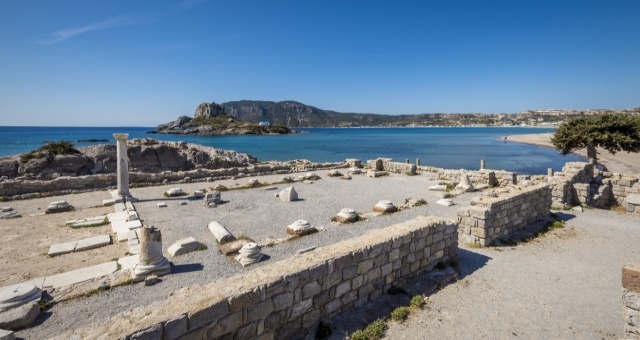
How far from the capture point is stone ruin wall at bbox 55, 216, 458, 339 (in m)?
3.96

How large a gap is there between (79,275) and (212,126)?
129818 millimetres

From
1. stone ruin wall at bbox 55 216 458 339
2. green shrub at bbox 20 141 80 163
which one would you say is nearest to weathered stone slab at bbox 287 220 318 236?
stone ruin wall at bbox 55 216 458 339

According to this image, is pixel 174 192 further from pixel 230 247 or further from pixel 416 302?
pixel 416 302

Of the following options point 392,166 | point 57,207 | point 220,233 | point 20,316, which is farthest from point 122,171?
point 392,166

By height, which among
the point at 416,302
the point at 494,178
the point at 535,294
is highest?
the point at 494,178

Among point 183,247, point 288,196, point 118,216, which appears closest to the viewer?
point 183,247

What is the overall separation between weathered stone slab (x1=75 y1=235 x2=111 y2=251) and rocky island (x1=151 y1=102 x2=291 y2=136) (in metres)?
119

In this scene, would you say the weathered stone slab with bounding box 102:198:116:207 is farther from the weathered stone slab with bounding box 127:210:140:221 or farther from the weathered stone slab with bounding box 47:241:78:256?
the weathered stone slab with bounding box 47:241:78:256

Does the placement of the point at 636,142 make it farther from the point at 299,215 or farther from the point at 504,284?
the point at 299,215

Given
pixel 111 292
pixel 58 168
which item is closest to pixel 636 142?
pixel 111 292

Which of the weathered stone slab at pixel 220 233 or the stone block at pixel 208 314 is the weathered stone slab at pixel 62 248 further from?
the stone block at pixel 208 314

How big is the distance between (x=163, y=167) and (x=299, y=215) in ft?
90.1

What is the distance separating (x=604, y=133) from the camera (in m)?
23.6

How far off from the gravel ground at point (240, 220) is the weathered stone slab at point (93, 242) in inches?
63.0
